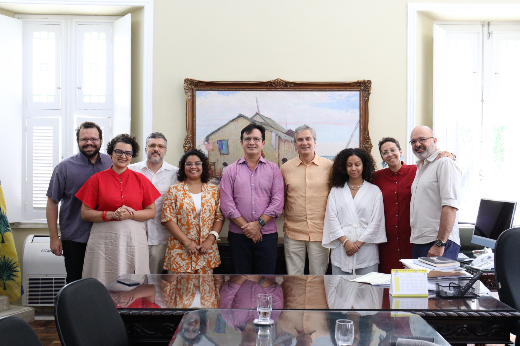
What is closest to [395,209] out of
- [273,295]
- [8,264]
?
[273,295]

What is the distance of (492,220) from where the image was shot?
360cm

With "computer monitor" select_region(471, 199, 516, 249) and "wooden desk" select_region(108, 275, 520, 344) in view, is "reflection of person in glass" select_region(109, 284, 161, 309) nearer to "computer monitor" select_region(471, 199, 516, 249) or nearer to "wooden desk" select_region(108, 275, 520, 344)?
"wooden desk" select_region(108, 275, 520, 344)

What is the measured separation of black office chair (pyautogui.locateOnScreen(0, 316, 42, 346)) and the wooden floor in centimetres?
261

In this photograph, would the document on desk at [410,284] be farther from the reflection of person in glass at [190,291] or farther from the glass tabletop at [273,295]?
the reflection of person in glass at [190,291]

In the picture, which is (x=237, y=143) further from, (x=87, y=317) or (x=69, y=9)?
(x=87, y=317)

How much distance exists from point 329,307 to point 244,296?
42cm

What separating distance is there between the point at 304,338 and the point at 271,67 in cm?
315

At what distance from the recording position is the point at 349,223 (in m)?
3.32

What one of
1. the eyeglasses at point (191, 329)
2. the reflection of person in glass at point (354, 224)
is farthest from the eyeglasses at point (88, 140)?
the eyeglasses at point (191, 329)

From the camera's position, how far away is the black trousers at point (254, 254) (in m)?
3.47

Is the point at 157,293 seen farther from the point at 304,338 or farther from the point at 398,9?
the point at 398,9

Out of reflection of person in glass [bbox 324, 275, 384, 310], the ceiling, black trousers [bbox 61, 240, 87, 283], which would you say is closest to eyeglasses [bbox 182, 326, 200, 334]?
reflection of person in glass [bbox 324, 275, 384, 310]

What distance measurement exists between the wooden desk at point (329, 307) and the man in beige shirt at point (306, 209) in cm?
116

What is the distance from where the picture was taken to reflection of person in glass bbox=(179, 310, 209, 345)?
160 cm
